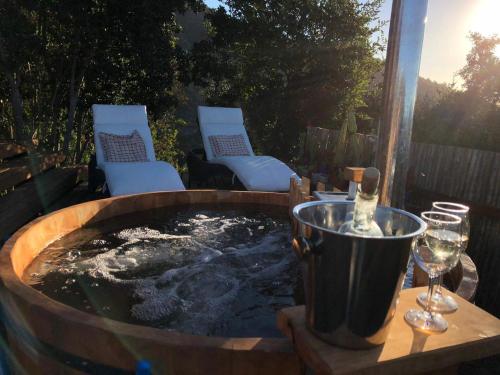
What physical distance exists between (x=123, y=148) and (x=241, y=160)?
1.51 m

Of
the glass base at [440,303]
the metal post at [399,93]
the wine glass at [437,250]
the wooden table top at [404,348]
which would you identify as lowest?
the wooden table top at [404,348]

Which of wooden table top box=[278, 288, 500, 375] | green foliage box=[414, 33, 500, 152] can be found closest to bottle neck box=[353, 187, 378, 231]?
wooden table top box=[278, 288, 500, 375]

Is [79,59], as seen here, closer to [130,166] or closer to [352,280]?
[130,166]

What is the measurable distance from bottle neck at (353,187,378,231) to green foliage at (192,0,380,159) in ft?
30.0

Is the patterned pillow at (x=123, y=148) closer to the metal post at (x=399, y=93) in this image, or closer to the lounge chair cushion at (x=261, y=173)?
the lounge chair cushion at (x=261, y=173)

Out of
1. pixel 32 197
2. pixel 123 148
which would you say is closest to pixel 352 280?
pixel 32 197

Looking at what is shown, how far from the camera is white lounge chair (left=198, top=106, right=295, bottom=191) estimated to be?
4.45m

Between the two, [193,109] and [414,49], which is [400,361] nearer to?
[414,49]

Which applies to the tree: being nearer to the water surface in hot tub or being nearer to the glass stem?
the water surface in hot tub

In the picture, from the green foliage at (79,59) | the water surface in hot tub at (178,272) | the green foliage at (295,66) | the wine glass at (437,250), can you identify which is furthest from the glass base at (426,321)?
the green foliage at (295,66)

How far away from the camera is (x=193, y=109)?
28.9m

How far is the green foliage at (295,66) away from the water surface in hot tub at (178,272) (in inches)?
304

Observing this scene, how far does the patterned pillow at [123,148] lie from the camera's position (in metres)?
4.66

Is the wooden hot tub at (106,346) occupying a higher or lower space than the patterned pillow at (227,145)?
lower
